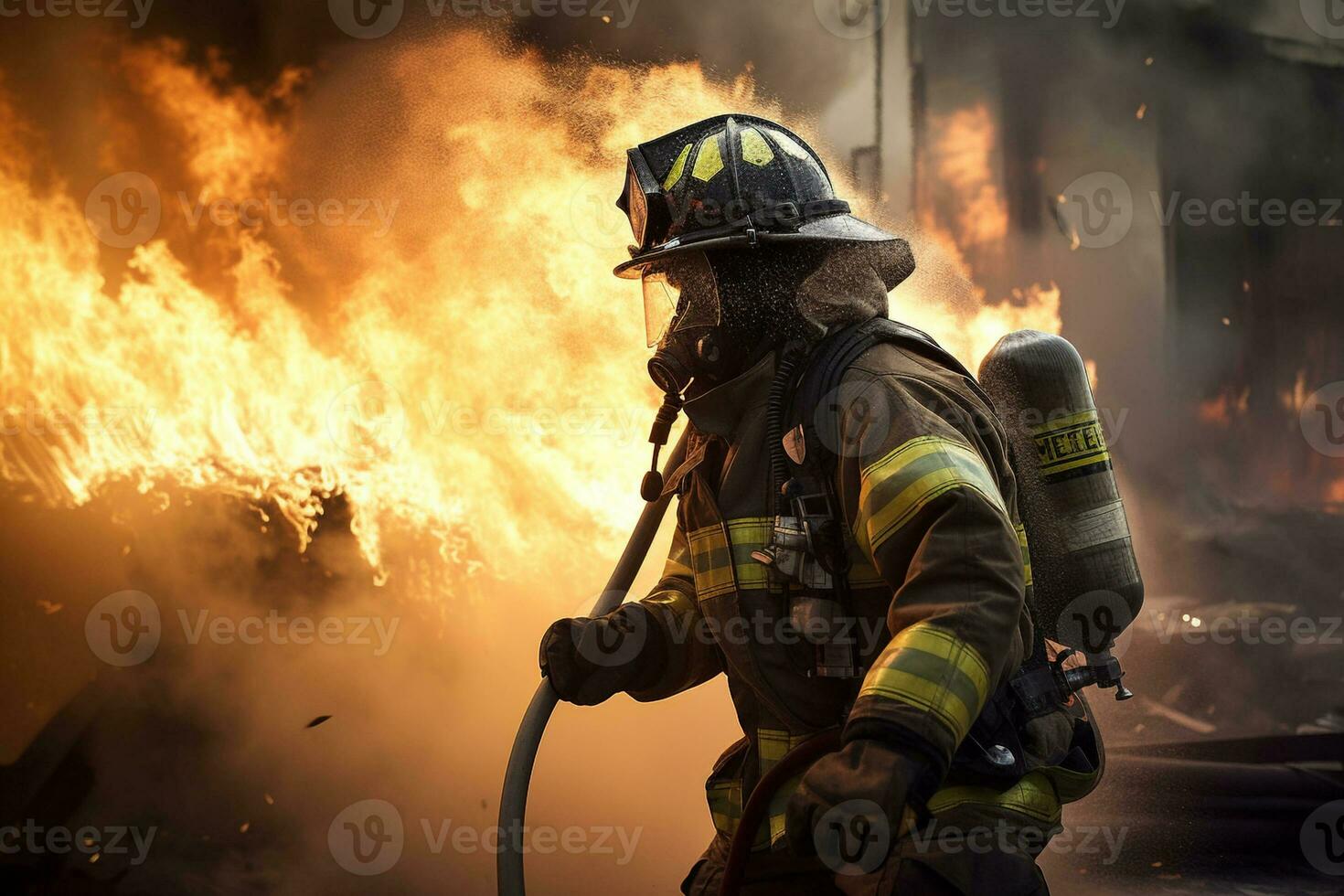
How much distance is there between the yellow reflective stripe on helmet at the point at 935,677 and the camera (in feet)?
6.44

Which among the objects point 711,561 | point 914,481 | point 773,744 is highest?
point 914,481

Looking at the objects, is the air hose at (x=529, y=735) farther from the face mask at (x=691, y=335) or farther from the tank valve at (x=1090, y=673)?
the tank valve at (x=1090, y=673)

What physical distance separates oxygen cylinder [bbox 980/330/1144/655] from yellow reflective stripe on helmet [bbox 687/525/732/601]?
742 mm

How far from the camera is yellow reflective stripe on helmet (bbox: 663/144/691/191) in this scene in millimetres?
2824

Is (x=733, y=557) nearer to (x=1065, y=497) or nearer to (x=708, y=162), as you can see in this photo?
(x=1065, y=497)

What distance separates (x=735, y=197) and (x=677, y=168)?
0.20m

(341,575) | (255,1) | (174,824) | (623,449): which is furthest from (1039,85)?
(174,824)

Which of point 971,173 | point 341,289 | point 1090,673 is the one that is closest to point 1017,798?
point 1090,673

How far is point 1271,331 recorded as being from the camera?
41.2 ft

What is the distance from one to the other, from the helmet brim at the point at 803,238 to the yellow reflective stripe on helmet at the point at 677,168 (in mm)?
159

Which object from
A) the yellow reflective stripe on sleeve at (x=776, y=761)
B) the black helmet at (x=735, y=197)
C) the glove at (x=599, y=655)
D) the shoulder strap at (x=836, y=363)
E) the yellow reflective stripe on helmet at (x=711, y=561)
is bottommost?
the yellow reflective stripe on sleeve at (x=776, y=761)

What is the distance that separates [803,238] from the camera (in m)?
2.65

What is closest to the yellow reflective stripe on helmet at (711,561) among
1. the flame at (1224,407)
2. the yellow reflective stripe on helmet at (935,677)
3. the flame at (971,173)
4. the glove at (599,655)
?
the glove at (599,655)

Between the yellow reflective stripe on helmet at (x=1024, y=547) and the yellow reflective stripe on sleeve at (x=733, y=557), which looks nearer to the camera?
the yellow reflective stripe on helmet at (x=1024, y=547)
